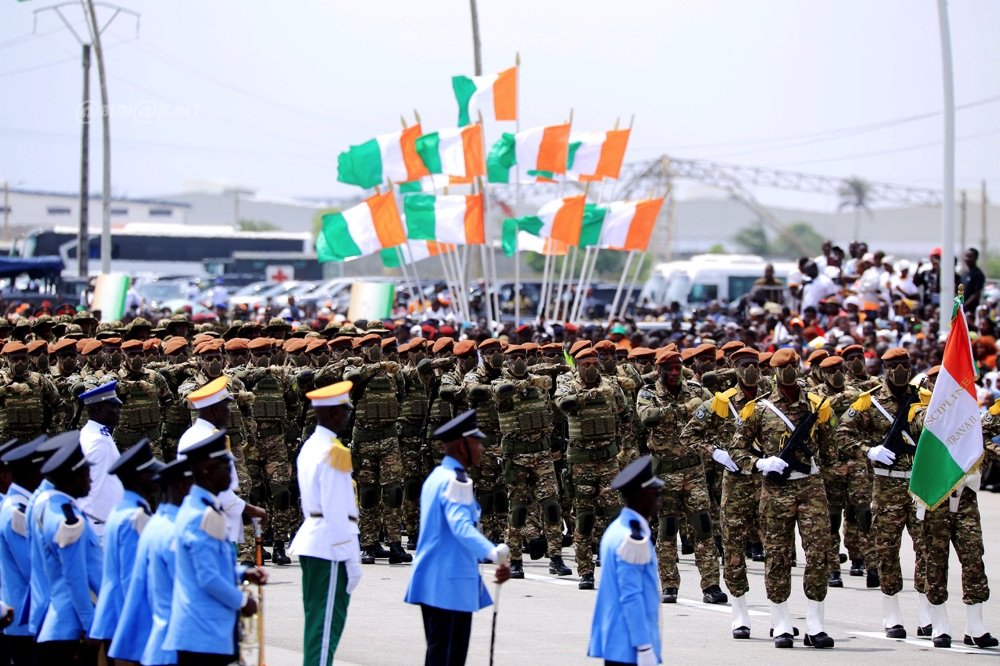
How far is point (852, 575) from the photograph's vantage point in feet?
46.9

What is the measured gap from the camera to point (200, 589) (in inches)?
283

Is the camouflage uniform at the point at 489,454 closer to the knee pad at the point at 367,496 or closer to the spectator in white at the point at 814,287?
the knee pad at the point at 367,496

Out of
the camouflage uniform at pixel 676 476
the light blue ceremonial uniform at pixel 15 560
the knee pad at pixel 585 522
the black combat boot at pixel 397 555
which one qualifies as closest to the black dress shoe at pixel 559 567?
the knee pad at pixel 585 522

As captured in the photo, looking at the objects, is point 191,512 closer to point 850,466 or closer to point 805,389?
point 805,389

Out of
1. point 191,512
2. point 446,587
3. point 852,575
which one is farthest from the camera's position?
point 852,575

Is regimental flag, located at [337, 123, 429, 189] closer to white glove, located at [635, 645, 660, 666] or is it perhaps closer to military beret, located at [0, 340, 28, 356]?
military beret, located at [0, 340, 28, 356]

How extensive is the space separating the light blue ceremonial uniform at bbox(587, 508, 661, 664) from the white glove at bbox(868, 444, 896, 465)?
430 cm

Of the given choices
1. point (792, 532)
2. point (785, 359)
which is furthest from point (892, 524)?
point (785, 359)

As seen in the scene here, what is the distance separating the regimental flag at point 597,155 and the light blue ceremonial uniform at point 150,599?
781 inches

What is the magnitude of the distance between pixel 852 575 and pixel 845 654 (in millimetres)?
3716

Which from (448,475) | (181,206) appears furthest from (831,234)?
(448,475)

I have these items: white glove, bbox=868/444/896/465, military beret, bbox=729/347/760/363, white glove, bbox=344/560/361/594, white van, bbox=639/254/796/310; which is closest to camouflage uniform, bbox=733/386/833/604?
white glove, bbox=868/444/896/465

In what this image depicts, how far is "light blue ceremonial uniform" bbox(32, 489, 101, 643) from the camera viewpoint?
7.92 metres

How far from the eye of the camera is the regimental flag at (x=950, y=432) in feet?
36.4
